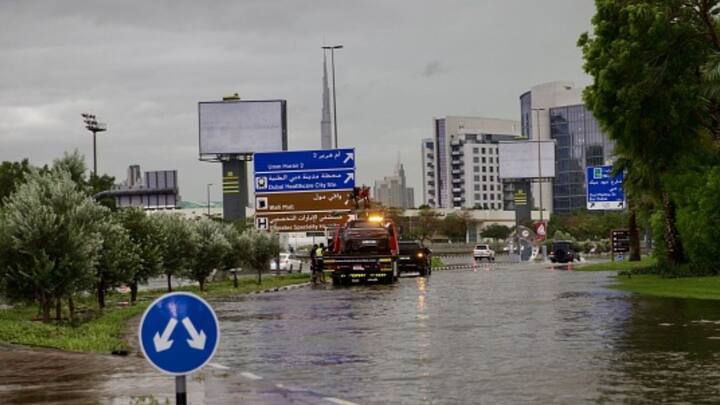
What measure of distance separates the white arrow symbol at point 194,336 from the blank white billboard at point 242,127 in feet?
298

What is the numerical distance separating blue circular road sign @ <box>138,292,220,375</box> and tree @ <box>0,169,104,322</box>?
59.5 ft

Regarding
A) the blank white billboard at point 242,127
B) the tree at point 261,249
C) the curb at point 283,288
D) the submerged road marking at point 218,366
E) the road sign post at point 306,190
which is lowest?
the submerged road marking at point 218,366

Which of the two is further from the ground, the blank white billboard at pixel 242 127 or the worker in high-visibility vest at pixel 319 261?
the blank white billboard at pixel 242 127

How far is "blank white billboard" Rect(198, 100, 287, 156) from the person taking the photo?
99.2 metres

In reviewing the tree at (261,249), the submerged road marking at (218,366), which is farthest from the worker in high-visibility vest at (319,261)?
the submerged road marking at (218,366)

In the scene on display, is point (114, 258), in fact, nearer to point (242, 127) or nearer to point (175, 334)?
point (175, 334)

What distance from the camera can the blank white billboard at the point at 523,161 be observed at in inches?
6575

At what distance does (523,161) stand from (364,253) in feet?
399

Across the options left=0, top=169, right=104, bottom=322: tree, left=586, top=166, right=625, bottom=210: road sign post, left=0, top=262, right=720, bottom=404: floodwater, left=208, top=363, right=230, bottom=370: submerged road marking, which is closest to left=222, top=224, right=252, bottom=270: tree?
left=0, top=262, right=720, bottom=404: floodwater

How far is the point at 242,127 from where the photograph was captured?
99562mm

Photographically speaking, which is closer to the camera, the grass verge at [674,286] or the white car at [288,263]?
the grass verge at [674,286]

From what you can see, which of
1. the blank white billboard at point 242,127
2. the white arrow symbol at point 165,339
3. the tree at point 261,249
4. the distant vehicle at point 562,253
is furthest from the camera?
the blank white billboard at point 242,127

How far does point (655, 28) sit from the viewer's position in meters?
38.9

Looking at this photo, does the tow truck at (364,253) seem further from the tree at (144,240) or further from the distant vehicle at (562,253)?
the distant vehicle at (562,253)
